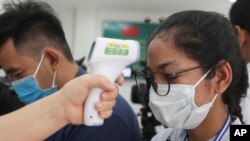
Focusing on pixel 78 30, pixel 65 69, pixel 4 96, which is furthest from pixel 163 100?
pixel 78 30

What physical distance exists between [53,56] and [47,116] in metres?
0.62

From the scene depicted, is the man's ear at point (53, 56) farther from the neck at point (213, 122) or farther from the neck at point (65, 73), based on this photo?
the neck at point (213, 122)

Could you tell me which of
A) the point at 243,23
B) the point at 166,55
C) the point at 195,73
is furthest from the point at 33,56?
the point at 243,23

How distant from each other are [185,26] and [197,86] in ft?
0.74

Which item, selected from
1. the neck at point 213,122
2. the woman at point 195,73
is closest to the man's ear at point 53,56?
the woman at point 195,73

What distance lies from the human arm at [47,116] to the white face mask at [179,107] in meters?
0.46

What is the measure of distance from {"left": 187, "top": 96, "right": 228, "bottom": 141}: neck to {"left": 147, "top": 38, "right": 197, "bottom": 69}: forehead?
0.62 feet

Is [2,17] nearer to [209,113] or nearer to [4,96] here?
[4,96]

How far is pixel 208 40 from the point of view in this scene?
113cm

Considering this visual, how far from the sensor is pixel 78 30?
6.07 m

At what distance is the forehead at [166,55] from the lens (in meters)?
1.13

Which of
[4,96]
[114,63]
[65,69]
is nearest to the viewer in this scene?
[114,63]

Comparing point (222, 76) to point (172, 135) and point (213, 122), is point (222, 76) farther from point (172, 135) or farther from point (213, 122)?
point (172, 135)

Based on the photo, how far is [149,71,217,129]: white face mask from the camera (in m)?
1.13
